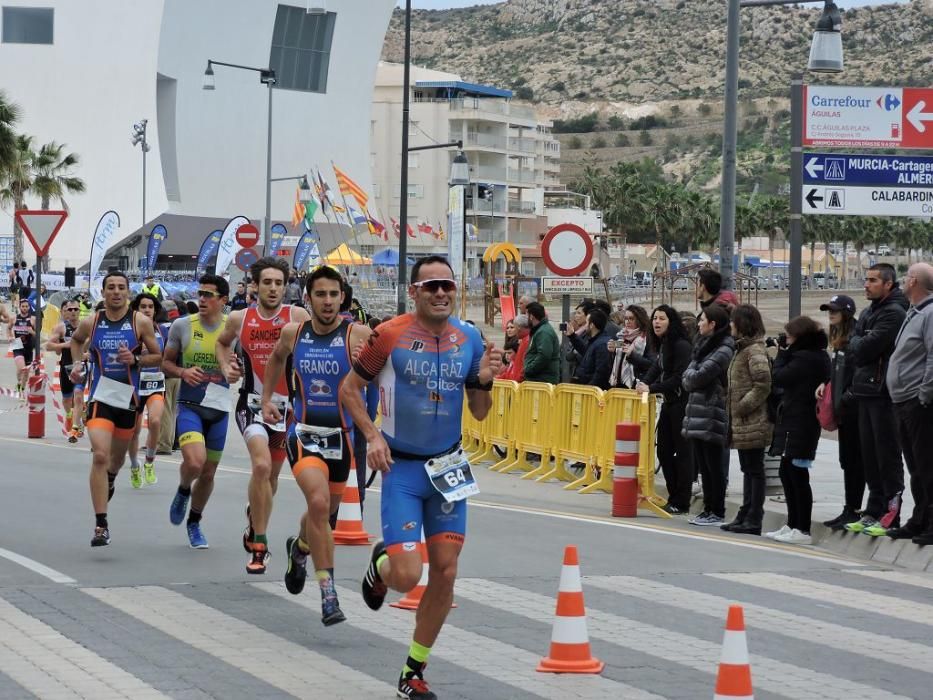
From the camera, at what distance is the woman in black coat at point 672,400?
15289mm

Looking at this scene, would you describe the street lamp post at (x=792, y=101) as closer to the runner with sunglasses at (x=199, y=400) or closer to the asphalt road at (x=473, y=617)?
the asphalt road at (x=473, y=617)

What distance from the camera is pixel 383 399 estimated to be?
26.5 ft

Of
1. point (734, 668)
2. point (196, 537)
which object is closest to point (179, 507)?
point (196, 537)

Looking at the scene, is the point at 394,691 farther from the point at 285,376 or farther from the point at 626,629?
the point at 285,376

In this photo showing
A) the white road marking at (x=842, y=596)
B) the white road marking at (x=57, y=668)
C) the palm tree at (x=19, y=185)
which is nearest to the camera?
the white road marking at (x=57, y=668)

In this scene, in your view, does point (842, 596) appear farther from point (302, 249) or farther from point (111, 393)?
point (302, 249)

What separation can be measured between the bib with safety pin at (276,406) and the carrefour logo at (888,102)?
8.89 meters

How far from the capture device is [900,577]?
11938 mm

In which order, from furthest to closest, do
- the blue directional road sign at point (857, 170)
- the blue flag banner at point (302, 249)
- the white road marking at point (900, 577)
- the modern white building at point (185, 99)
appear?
the modern white building at point (185, 99) → the blue flag banner at point (302, 249) → the blue directional road sign at point (857, 170) → the white road marking at point (900, 577)

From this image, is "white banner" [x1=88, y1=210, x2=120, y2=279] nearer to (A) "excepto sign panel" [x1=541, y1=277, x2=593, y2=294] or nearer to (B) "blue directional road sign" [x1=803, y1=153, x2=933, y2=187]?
(A) "excepto sign panel" [x1=541, y1=277, x2=593, y2=294]

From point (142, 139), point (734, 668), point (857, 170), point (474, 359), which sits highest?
point (142, 139)

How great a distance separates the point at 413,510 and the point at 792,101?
1077 cm

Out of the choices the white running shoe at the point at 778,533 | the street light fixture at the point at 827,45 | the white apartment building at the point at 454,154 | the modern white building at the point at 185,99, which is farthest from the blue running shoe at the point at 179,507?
the white apartment building at the point at 454,154

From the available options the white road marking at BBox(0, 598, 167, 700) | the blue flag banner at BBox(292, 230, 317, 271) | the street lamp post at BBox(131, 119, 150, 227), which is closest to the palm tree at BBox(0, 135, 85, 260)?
the street lamp post at BBox(131, 119, 150, 227)
